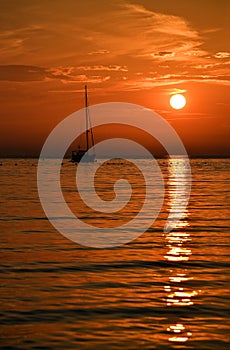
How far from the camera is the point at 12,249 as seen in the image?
24094mm

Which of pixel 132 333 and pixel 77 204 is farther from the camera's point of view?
pixel 77 204

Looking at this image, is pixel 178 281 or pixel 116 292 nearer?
pixel 116 292

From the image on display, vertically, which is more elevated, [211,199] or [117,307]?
[211,199]

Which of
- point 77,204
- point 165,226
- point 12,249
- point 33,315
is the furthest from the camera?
point 77,204

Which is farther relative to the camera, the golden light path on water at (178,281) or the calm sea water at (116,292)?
the golden light path on water at (178,281)

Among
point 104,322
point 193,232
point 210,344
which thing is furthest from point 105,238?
point 210,344

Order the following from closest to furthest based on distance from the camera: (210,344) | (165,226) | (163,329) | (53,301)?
(210,344), (163,329), (53,301), (165,226)

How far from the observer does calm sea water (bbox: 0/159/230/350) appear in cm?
1275

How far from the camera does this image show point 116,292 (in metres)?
16.7

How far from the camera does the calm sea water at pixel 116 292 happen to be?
1275 centimetres

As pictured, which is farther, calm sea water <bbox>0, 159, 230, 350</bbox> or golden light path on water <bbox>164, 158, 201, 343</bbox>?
golden light path on water <bbox>164, 158, 201, 343</bbox>

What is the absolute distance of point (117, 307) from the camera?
1511 centimetres

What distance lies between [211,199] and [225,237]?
25.5 m

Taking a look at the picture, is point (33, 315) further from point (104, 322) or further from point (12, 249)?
point (12, 249)
